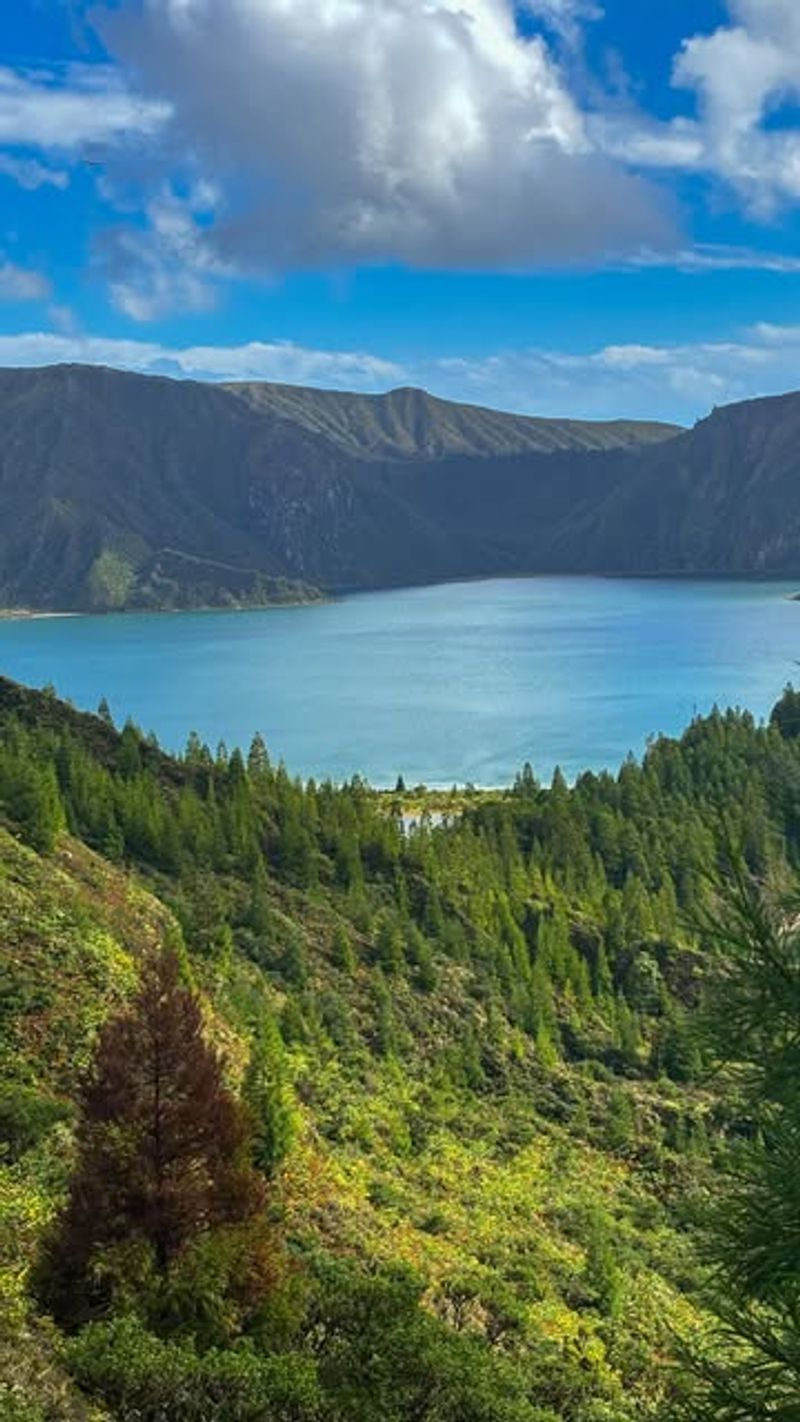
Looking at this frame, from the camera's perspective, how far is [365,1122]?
37.2 m

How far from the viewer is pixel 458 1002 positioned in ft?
199

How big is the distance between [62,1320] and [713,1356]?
17031 millimetres

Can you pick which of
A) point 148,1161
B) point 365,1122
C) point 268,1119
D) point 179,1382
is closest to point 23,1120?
point 268,1119

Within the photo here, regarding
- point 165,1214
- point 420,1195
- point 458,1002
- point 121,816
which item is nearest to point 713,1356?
point 420,1195

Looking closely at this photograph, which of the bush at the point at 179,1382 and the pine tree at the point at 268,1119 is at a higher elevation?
the bush at the point at 179,1382

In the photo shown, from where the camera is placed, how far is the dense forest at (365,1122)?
12.5m

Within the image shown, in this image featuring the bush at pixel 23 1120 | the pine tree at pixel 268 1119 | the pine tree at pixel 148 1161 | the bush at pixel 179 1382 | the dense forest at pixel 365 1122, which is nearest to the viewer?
the dense forest at pixel 365 1122

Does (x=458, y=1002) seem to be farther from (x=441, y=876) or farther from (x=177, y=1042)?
(x=177, y=1042)

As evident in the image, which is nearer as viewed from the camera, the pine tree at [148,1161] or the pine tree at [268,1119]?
the pine tree at [148,1161]

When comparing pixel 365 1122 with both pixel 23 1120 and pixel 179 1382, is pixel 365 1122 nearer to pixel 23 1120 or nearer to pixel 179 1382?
pixel 23 1120

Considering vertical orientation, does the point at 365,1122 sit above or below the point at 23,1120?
below

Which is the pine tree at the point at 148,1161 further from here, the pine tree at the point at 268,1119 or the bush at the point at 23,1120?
the pine tree at the point at 268,1119

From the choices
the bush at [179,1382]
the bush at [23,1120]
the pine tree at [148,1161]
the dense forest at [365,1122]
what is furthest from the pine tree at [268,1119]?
the bush at [179,1382]

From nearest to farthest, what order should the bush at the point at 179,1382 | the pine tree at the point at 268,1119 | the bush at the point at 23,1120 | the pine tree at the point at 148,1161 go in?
the bush at the point at 179,1382, the pine tree at the point at 148,1161, the bush at the point at 23,1120, the pine tree at the point at 268,1119
